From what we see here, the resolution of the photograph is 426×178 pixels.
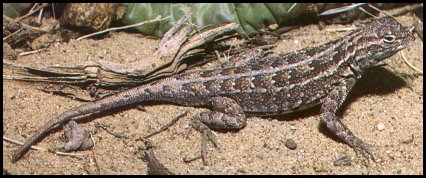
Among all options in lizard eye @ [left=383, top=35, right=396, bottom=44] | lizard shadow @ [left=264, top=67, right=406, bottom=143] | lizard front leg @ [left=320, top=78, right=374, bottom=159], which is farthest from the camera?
lizard shadow @ [left=264, top=67, right=406, bottom=143]

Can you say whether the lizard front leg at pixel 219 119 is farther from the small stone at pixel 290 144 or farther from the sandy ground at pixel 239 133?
the small stone at pixel 290 144

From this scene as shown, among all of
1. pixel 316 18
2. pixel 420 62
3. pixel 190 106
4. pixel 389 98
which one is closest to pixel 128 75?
pixel 190 106

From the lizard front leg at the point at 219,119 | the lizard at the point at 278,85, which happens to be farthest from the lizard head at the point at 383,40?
→ the lizard front leg at the point at 219,119

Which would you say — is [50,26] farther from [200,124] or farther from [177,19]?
[200,124]

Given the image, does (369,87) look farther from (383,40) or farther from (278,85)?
(278,85)

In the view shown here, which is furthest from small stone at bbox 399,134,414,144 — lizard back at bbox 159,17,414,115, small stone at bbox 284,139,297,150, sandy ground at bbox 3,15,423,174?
small stone at bbox 284,139,297,150

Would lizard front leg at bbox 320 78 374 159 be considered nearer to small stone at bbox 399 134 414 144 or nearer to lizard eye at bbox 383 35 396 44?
small stone at bbox 399 134 414 144
